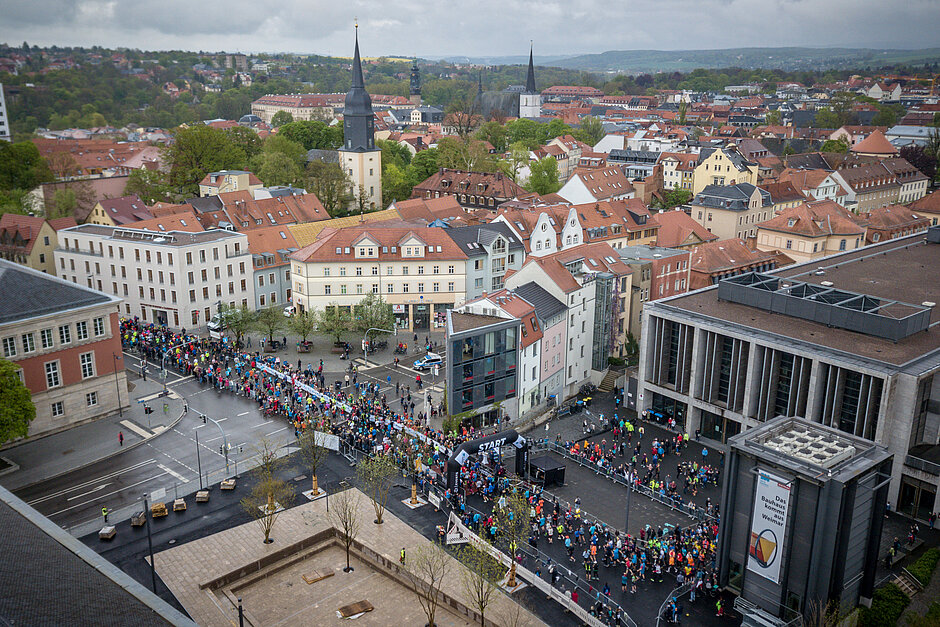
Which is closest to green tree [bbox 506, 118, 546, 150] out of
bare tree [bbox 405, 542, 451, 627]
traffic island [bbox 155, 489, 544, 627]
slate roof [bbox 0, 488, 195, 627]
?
traffic island [bbox 155, 489, 544, 627]

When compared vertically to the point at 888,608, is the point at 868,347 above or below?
above

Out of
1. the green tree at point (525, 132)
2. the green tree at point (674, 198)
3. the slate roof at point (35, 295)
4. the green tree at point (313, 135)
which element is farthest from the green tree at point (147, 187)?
the green tree at point (525, 132)

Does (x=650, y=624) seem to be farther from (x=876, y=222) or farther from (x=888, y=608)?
(x=876, y=222)

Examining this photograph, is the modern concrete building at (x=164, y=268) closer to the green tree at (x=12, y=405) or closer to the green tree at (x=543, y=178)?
the green tree at (x=12, y=405)

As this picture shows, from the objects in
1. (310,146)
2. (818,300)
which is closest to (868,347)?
(818,300)

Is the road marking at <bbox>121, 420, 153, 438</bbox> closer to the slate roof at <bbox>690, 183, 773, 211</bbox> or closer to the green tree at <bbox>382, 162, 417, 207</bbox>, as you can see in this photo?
the green tree at <bbox>382, 162, 417, 207</bbox>

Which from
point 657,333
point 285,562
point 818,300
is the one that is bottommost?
point 285,562

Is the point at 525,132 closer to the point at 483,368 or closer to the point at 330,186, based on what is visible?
the point at 330,186
